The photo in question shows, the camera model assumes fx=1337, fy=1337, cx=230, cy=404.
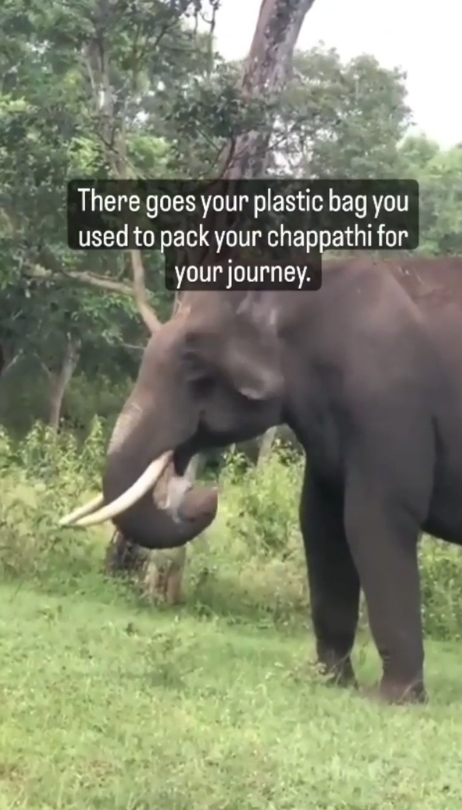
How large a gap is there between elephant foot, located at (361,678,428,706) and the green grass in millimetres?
110

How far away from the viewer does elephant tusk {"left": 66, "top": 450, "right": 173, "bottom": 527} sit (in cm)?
638

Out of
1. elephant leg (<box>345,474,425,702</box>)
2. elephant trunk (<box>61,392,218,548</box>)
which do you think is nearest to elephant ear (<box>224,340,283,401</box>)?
elephant trunk (<box>61,392,218,548</box>)

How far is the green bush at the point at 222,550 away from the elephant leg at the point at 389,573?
10.5 feet

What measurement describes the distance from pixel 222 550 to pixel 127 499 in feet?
14.8

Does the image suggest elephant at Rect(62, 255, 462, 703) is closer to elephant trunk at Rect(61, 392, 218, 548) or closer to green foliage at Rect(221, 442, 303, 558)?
elephant trunk at Rect(61, 392, 218, 548)

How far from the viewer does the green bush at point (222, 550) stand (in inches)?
410

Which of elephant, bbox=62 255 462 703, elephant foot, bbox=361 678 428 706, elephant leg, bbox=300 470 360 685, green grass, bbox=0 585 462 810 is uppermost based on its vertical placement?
elephant, bbox=62 255 462 703

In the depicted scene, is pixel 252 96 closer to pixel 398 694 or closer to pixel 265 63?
pixel 265 63

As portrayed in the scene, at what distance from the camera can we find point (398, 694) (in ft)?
22.2

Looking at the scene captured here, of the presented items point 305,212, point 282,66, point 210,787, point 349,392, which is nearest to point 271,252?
point 305,212

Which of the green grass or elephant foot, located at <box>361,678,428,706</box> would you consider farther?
elephant foot, located at <box>361,678,428,706</box>

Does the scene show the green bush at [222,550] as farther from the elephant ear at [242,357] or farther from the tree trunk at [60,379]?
the tree trunk at [60,379]

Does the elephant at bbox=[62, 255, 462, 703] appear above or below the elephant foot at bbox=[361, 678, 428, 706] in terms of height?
above

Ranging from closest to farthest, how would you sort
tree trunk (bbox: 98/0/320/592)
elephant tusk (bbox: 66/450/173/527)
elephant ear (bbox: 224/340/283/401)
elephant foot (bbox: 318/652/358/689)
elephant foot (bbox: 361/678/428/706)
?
elephant tusk (bbox: 66/450/173/527), elephant foot (bbox: 361/678/428/706), elephant ear (bbox: 224/340/283/401), elephant foot (bbox: 318/652/358/689), tree trunk (bbox: 98/0/320/592)
